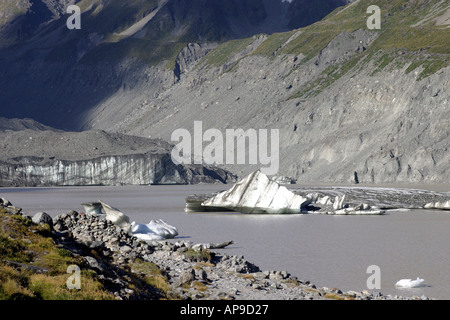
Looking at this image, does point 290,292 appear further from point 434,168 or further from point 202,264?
point 434,168

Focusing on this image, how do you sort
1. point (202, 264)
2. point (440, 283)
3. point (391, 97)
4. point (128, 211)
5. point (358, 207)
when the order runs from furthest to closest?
point (391, 97) → point (128, 211) → point (358, 207) → point (202, 264) → point (440, 283)

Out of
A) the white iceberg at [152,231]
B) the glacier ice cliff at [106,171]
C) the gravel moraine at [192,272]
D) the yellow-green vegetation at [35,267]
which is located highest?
the yellow-green vegetation at [35,267]

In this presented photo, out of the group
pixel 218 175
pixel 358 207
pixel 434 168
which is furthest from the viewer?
pixel 218 175

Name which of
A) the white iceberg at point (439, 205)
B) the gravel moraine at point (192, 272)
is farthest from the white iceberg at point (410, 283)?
the white iceberg at point (439, 205)

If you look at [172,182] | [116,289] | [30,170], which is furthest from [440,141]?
[116,289]

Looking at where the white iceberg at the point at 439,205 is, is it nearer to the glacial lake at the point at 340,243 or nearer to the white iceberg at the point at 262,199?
the glacial lake at the point at 340,243

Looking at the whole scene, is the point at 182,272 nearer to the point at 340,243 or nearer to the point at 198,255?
the point at 198,255

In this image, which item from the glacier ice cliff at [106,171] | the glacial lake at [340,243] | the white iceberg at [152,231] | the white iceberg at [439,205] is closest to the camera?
the glacial lake at [340,243]
